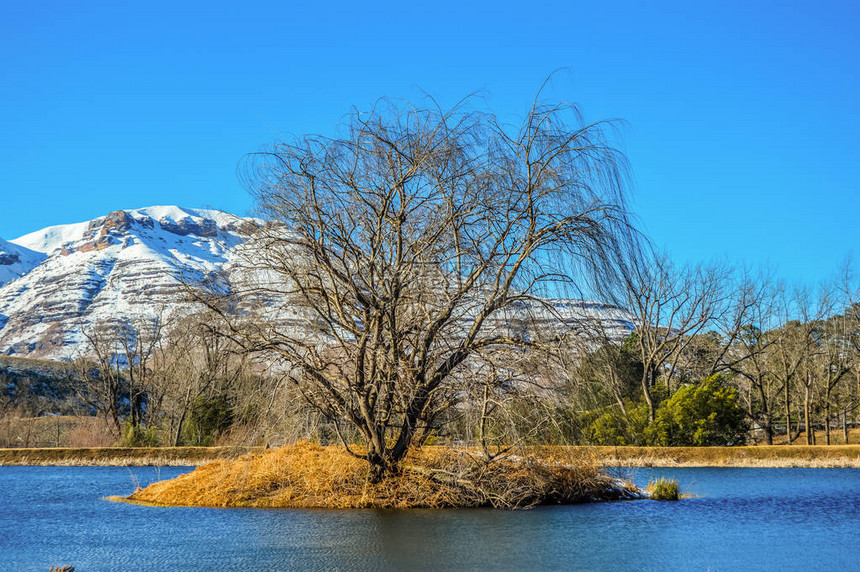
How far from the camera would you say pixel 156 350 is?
4491 centimetres

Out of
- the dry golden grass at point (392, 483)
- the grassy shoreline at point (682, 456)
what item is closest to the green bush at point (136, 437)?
the grassy shoreline at point (682, 456)

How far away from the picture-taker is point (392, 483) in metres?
15.8

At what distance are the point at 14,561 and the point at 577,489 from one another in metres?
10.8

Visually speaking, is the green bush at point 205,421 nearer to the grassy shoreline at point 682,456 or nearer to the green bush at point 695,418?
the grassy shoreline at point 682,456

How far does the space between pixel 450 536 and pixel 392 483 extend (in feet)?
13.1

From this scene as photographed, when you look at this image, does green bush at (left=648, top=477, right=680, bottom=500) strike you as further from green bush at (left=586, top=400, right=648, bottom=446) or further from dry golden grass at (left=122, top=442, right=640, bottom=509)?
green bush at (left=586, top=400, right=648, bottom=446)

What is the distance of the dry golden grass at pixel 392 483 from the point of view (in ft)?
50.9

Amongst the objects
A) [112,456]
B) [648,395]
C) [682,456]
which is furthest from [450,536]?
[648,395]

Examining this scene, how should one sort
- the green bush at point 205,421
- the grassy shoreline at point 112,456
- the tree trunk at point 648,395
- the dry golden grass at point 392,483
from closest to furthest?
1. the dry golden grass at point 392,483
2. the grassy shoreline at point 112,456
3. the green bush at point 205,421
4. the tree trunk at point 648,395

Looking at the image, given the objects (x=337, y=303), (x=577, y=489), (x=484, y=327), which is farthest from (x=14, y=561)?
(x=577, y=489)

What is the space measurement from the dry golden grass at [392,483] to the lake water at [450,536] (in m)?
0.71

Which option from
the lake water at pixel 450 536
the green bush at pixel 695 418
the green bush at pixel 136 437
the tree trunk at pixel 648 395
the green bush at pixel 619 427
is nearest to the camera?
the lake water at pixel 450 536

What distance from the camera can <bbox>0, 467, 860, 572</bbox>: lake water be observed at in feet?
33.4

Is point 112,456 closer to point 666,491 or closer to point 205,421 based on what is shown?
point 205,421
